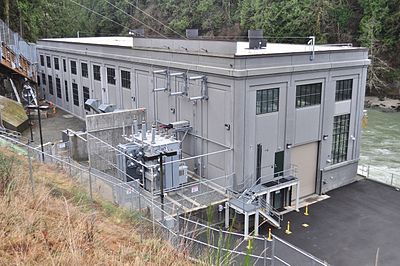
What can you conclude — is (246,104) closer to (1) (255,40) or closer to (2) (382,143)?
(1) (255,40)

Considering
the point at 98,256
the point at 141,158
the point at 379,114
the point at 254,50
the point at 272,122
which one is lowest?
the point at 379,114

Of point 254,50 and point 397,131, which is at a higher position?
point 254,50

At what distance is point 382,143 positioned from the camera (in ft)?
118

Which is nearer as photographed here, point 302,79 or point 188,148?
point 302,79

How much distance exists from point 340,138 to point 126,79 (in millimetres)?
14736

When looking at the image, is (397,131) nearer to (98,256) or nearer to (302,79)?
(302,79)

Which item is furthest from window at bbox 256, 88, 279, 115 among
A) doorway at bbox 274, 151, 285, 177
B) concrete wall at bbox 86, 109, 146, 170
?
concrete wall at bbox 86, 109, 146, 170

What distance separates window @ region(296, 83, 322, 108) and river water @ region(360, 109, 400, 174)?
10.6m

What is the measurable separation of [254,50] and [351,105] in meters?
6.47

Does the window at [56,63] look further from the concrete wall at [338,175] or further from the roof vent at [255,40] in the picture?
the concrete wall at [338,175]

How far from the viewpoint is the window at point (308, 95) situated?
70.8 feet

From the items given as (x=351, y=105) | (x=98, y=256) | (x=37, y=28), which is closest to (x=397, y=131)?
(x=351, y=105)

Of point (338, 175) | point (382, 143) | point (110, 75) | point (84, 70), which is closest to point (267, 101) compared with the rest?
point (338, 175)

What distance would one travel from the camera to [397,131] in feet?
134
